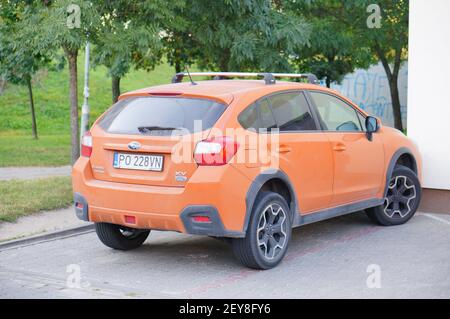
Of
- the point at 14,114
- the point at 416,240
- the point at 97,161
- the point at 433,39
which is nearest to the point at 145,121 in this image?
the point at 97,161

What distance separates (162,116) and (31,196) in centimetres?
466

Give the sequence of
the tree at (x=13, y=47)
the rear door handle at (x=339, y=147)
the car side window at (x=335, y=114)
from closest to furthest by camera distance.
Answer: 1. the rear door handle at (x=339, y=147)
2. the car side window at (x=335, y=114)
3. the tree at (x=13, y=47)

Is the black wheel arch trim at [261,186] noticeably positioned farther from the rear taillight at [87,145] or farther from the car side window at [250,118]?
the rear taillight at [87,145]

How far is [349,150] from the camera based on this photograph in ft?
28.0

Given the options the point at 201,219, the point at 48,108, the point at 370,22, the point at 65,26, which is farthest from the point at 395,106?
the point at 201,219

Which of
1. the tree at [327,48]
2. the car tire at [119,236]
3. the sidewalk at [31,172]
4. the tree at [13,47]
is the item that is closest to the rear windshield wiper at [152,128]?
the car tire at [119,236]

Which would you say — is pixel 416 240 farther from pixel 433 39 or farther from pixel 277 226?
pixel 433 39

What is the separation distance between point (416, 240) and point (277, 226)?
2067 mm

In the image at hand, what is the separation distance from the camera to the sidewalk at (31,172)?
1512 cm

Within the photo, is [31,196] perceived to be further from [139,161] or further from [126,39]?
[139,161]

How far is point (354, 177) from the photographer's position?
341 inches

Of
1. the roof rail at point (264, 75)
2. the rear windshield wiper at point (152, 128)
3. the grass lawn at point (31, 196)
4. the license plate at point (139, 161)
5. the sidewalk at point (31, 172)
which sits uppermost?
the roof rail at point (264, 75)

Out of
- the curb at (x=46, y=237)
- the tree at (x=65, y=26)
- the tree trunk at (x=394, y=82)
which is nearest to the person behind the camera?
the curb at (x=46, y=237)

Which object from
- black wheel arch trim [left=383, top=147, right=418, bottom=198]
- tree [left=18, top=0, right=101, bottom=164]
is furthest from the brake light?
tree [left=18, top=0, right=101, bottom=164]
